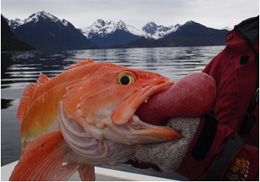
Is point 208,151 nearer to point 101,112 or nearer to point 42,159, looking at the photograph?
point 101,112

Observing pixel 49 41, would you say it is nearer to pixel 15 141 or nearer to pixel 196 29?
pixel 196 29

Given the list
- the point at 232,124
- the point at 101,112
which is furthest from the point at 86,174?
the point at 232,124

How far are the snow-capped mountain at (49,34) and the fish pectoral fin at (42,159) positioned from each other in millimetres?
124988

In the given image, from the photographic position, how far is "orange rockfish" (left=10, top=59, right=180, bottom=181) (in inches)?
45.1

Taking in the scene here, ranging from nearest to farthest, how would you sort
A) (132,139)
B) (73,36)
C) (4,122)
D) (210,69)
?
(132,139), (210,69), (4,122), (73,36)

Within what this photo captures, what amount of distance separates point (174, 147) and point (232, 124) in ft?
2.59

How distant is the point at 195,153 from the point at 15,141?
7.06 metres

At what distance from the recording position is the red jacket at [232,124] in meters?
1.24

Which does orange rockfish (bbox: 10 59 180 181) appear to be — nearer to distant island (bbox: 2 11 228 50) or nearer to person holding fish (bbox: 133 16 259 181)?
person holding fish (bbox: 133 16 259 181)

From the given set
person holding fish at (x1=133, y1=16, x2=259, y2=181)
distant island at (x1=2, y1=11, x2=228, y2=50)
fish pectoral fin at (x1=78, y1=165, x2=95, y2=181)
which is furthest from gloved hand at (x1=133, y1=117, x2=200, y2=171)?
distant island at (x1=2, y1=11, x2=228, y2=50)

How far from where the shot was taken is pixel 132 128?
3.71 feet

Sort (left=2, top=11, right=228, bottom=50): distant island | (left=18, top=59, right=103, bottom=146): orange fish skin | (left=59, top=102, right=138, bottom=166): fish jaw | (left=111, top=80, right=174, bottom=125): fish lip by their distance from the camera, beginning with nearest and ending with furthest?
(left=111, top=80, right=174, bottom=125): fish lip < (left=59, top=102, right=138, bottom=166): fish jaw < (left=18, top=59, right=103, bottom=146): orange fish skin < (left=2, top=11, right=228, bottom=50): distant island

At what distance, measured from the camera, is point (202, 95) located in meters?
1.03

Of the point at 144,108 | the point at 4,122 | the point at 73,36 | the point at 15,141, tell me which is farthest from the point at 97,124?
the point at 73,36
